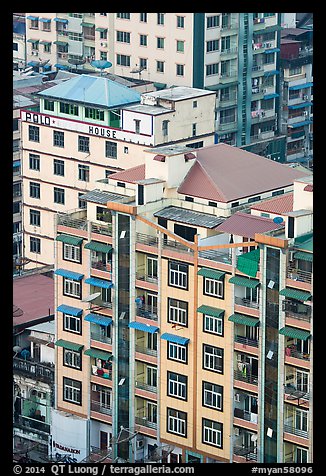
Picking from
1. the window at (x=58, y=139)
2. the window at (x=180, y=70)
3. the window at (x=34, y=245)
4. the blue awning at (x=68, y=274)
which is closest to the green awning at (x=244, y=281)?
the blue awning at (x=68, y=274)

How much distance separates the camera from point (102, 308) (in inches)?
3364

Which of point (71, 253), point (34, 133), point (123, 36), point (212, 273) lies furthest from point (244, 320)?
point (123, 36)

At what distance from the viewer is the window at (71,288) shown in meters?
86.5

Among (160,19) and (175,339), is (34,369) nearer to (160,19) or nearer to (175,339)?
(175,339)

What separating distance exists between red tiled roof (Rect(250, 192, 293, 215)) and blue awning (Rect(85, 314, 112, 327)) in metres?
8.59

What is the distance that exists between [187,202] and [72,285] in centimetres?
684

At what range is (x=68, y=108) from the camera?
107062 millimetres

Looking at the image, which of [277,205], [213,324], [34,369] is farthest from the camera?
[34,369]

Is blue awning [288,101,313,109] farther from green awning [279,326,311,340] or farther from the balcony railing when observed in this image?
green awning [279,326,311,340]

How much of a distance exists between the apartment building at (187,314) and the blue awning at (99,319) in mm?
105

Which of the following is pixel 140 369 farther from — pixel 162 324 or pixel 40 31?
pixel 40 31

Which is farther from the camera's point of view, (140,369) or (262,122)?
(262,122)

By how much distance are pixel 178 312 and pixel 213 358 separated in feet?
8.72

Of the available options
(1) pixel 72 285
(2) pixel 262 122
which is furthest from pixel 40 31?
(1) pixel 72 285
